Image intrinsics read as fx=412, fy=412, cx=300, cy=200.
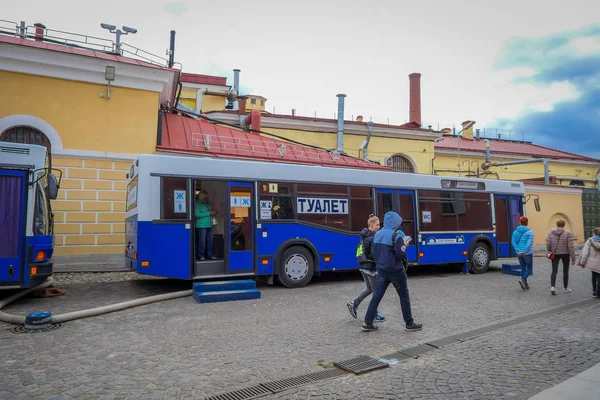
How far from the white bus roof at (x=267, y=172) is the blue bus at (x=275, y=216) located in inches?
0.9

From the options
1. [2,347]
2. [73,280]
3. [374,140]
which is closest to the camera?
[2,347]

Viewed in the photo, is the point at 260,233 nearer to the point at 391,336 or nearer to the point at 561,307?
the point at 391,336

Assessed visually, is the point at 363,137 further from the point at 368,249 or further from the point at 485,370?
the point at 485,370

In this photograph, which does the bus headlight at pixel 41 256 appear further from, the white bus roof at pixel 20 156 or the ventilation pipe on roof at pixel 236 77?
the ventilation pipe on roof at pixel 236 77

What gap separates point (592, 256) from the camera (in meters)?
9.40

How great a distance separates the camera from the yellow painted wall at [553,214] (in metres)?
24.2

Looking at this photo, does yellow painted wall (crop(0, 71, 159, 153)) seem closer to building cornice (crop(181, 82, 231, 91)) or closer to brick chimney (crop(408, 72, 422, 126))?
building cornice (crop(181, 82, 231, 91))

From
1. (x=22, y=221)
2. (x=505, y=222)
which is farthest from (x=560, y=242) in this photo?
(x=22, y=221)

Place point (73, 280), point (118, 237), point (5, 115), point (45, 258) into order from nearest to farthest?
point (45, 258)
point (73, 280)
point (5, 115)
point (118, 237)

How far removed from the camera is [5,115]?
13102mm

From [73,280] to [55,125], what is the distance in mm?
5511

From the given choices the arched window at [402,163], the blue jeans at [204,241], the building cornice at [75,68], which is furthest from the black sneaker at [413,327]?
the arched window at [402,163]

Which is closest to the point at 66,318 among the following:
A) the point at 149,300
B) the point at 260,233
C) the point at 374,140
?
the point at 149,300

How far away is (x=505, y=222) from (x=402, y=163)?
1299cm
